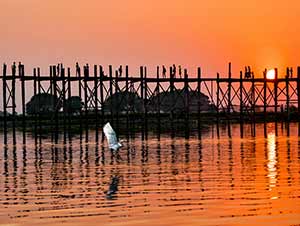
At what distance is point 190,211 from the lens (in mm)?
16812

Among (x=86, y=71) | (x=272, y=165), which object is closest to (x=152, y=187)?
(x=272, y=165)


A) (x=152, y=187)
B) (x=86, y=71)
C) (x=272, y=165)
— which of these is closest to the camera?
(x=152, y=187)

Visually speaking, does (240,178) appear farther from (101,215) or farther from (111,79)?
(111,79)

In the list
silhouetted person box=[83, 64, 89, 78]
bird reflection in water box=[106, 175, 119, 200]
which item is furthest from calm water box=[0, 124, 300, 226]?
silhouetted person box=[83, 64, 89, 78]

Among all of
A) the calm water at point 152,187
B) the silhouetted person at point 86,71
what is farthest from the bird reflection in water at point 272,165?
the silhouetted person at point 86,71

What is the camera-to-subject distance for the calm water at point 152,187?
16312mm

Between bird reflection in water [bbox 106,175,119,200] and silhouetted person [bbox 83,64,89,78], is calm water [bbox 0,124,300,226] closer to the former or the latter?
bird reflection in water [bbox 106,175,119,200]

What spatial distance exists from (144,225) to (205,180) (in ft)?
24.6

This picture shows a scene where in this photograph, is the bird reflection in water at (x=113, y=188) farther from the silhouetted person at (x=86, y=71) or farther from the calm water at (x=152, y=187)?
the silhouetted person at (x=86, y=71)

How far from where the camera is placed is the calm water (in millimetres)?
16312

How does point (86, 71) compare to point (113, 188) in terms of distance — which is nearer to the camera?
point (113, 188)

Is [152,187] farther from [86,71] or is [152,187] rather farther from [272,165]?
[86,71]

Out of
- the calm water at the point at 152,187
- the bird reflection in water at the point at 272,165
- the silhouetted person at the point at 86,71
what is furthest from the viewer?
the silhouetted person at the point at 86,71

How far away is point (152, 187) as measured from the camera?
21.2 m
